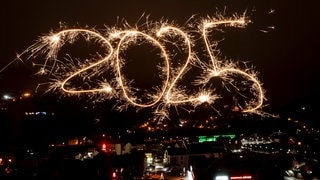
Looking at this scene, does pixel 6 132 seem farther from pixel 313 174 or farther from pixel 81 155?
pixel 313 174

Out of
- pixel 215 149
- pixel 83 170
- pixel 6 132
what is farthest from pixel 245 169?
pixel 215 149

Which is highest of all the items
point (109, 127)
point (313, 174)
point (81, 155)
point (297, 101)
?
point (297, 101)

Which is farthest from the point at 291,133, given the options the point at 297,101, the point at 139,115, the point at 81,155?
the point at 81,155

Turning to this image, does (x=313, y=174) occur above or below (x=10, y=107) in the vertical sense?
below

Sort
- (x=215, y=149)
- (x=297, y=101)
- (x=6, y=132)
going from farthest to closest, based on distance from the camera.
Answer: (x=297, y=101) → (x=215, y=149) → (x=6, y=132)

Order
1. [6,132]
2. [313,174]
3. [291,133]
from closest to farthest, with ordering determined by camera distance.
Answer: [6,132]
[313,174]
[291,133]

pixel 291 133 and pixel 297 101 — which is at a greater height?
pixel 297 101

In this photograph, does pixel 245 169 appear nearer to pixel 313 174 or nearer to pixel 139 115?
pixel 139 115

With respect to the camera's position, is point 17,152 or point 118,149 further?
point 118,149

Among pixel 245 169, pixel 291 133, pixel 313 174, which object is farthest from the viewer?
pixel 291 133
